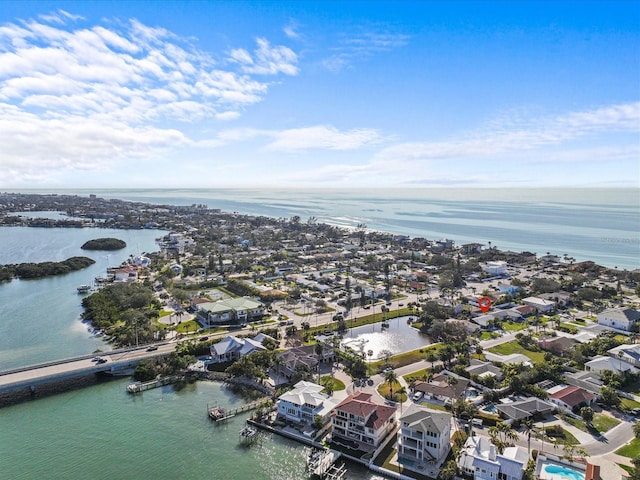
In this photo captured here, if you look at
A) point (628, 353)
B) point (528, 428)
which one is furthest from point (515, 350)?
point (528, 428)

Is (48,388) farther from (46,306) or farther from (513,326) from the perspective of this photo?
(513,326)

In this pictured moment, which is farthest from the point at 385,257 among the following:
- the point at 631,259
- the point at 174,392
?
the point at 174,392

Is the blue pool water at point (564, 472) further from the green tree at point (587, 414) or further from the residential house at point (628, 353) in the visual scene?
the residential house at point (628, 353)

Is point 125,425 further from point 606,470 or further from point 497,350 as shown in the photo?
point 497,350

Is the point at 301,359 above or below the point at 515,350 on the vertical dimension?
above

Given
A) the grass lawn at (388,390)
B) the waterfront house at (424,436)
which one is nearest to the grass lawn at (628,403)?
the waterfront house at (424,436)

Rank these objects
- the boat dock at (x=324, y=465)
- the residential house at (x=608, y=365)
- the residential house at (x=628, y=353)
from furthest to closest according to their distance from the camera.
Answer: the residential house at (x=628, y=353)
the residential house at (x=608, y=365)
the boat dock at (x=324, y=465)
